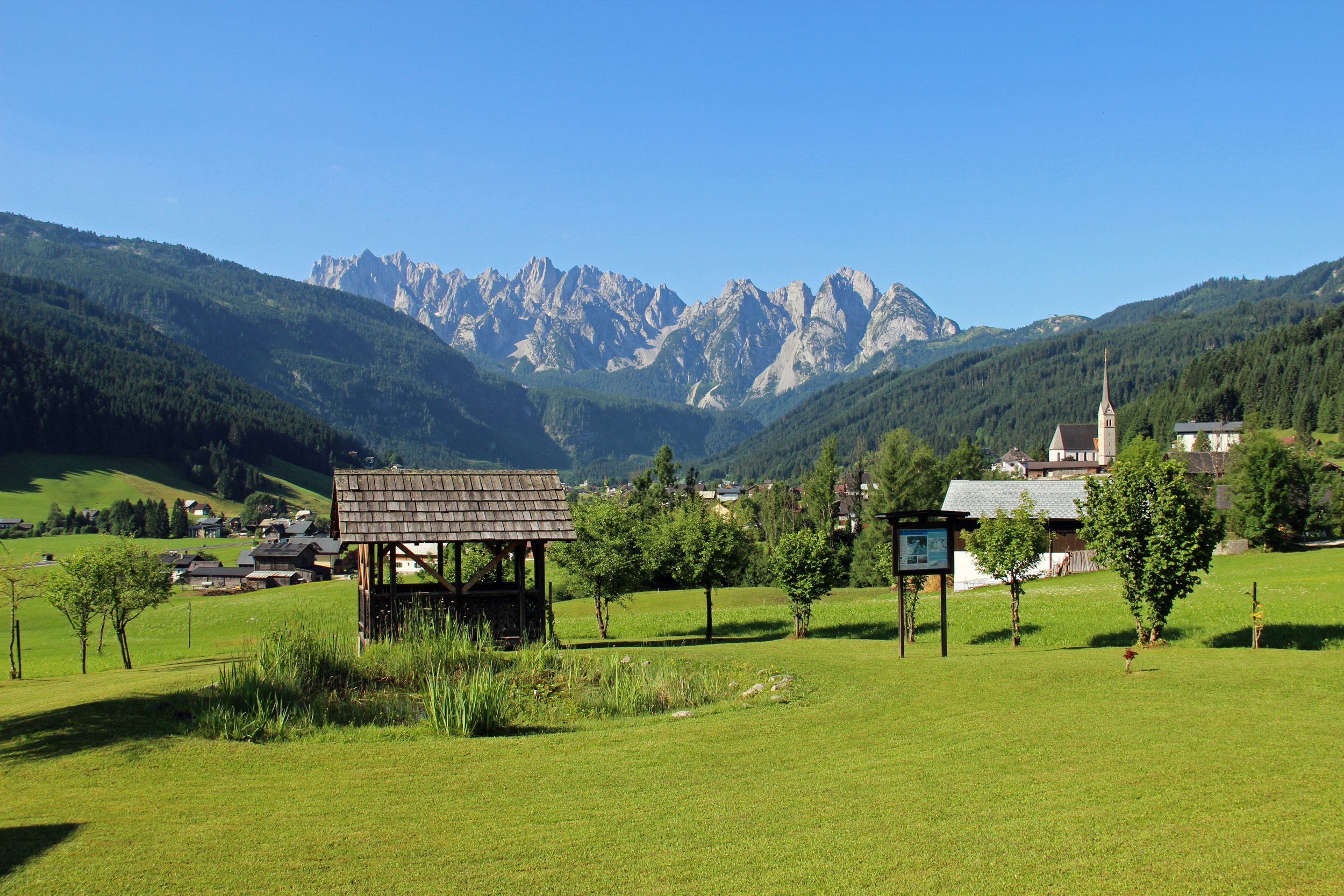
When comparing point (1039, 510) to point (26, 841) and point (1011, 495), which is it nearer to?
point (1011, 495)

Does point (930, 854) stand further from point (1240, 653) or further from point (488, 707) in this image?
point (1240, 653)

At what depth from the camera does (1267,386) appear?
155 meters

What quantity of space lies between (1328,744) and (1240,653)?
10.1 metres

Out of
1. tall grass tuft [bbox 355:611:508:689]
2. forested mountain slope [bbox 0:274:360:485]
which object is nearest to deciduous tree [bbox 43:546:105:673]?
Result: tall grass tuft [bbox 355:611:508:689]

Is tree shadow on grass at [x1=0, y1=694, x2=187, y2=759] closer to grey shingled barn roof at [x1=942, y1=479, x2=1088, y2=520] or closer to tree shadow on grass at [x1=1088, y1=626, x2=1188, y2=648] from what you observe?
tree shadow on grass at [x1=1088, y1=626, x2=1188, y2=648]

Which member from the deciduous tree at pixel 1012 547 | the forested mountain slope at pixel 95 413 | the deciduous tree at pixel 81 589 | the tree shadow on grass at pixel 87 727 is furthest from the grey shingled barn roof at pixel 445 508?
the forested mountain slope at pixel 95 413

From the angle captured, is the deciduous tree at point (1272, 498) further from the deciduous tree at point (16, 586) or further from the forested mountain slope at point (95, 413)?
the forested mountain slope at point (95, 413)

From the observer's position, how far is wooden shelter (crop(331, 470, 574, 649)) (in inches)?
908

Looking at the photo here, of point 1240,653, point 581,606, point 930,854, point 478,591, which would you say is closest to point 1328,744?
point 930,854

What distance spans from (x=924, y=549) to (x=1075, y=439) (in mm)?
183313

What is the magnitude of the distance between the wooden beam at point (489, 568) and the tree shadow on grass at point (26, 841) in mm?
13904

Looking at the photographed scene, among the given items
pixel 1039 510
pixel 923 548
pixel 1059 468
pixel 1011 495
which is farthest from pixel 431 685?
pixel 1059 468

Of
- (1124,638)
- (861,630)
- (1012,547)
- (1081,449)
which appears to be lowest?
(861,630)

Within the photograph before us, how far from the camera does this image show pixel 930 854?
27.9ft
